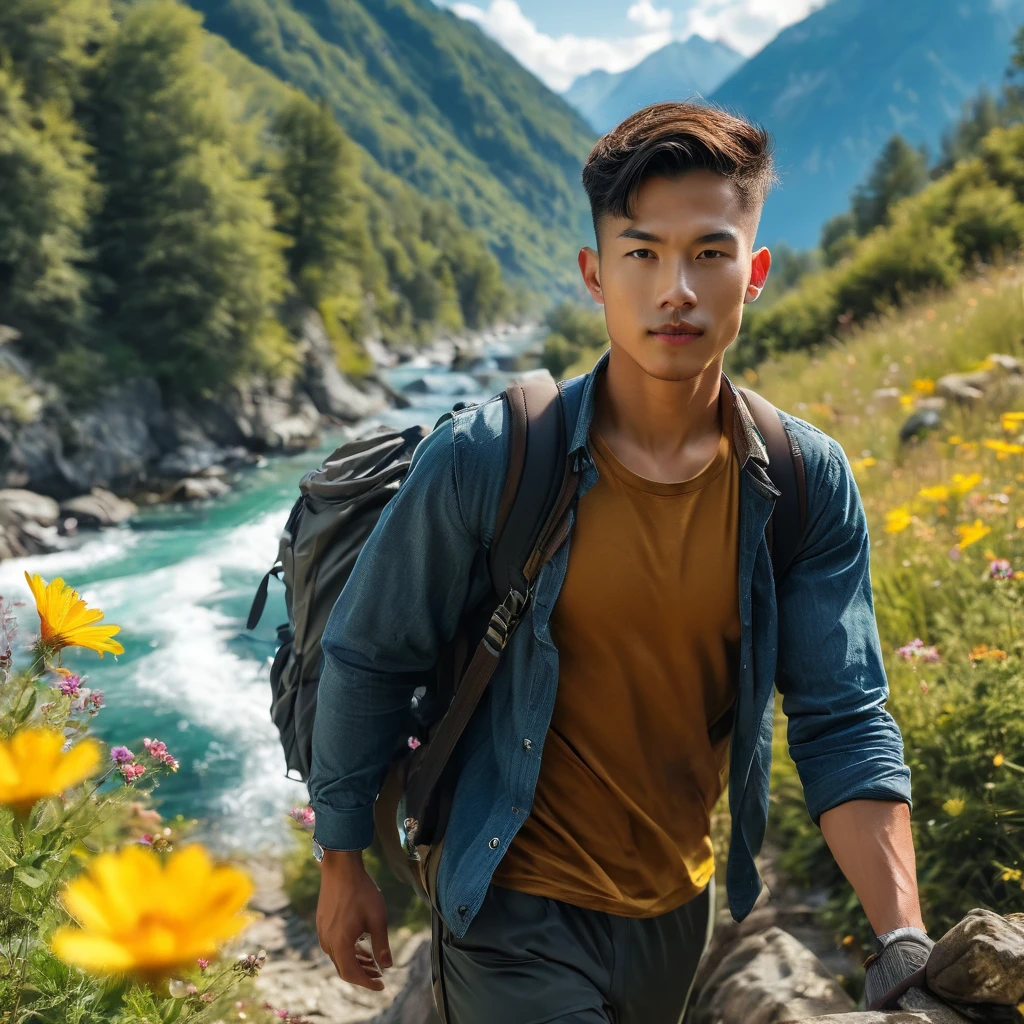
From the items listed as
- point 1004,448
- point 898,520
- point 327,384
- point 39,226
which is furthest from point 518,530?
point 327,384

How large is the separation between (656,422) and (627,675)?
47 centimetres

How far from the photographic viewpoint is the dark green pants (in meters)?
1.53

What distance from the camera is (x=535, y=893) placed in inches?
63.6

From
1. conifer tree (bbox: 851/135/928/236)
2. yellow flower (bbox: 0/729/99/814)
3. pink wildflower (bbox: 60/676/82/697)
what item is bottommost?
pink wildflower (bbox: 60/676/82/697)

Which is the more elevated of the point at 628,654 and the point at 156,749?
the point at 628,654

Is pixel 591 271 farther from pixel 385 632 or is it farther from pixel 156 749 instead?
pixel 156 749

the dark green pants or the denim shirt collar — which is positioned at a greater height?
the denim shirt collar

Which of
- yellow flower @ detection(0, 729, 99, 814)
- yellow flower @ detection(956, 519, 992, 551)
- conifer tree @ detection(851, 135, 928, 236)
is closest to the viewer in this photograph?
yellow flower @ detection(0, 729, 99, 814)

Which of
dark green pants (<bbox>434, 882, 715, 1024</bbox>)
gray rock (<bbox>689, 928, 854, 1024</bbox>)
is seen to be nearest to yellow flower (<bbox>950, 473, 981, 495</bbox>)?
gray rock (<bbox>689, 928, 854, 1024</bbox>)

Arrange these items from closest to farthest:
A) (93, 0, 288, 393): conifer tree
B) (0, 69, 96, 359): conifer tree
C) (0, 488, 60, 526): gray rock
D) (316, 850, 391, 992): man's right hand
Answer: (316, 850, 391, 992): man's right hand < (0, 488, 60, 526): gray rock < (0, 69, 96, 359): conifer tree < (93, 0, 288, 393): conifer tree

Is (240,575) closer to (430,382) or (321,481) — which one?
(321,481)

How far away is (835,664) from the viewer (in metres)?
1.67

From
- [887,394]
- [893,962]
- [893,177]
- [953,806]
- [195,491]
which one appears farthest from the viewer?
[893,177]

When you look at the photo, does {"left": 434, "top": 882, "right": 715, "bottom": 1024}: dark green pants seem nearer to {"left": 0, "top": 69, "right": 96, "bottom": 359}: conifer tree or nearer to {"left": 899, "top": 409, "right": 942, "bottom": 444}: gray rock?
{"left": 899, "top": 409, "right": 942, "bottom": 444}: gray rock
